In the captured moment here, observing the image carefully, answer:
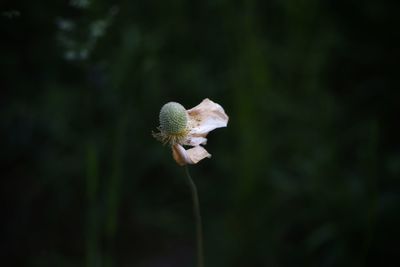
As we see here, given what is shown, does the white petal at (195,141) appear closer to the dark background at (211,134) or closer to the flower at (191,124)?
the flower at (191,124)

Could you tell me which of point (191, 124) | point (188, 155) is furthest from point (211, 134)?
point (188, 155)

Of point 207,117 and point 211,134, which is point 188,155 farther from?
point 211,134

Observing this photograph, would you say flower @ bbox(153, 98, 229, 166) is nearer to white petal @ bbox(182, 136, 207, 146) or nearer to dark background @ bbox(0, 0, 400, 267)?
white petal @ bbox(182, 136, 207, 146)

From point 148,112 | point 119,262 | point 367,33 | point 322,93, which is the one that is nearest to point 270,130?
point 322,93

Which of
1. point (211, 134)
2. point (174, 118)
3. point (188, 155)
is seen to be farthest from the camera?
point (211, 134)

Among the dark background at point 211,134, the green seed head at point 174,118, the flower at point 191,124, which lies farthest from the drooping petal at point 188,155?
the dark background at point 211,134

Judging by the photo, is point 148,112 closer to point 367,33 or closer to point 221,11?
point 221,11

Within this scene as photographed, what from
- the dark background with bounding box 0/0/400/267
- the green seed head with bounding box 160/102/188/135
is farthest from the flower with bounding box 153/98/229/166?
the dark background with bounding box 0/0/400/267
